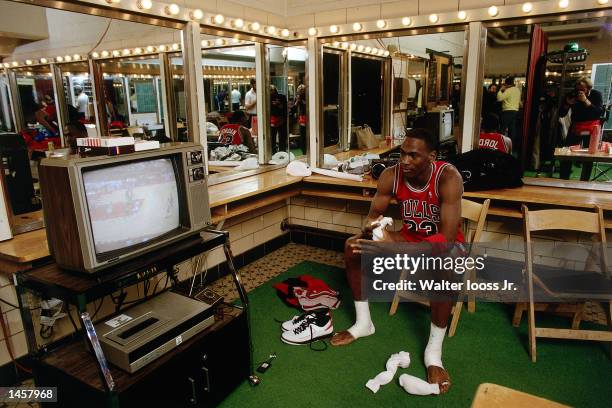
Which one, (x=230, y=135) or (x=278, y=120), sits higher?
(x=278, y=120)

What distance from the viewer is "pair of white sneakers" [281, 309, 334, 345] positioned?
102 inches

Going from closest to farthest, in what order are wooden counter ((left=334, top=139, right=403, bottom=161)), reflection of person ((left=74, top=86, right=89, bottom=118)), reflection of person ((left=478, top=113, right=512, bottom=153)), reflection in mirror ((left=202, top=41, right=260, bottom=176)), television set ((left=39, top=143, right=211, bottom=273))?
television set ((left=39, top=143, right=211, bottom=273)) → reflection of person ((left=74, top=86, right=89, bottom=118)) → reflection in mirror ((left=202, top=41, right=260, bottom=176)) → reflection of person ((left=478, top=113, right=512, bottom=153)) → wooden counter ((left=334, top=139, right=403, bottom=161))

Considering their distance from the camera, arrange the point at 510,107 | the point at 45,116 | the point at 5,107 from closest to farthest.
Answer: the point at 5,107
the point at 45,116
the point at 510,107

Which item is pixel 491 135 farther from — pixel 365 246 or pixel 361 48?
pixel 365 246

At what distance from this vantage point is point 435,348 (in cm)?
234

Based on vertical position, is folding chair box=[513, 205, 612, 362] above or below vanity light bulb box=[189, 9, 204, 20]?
below

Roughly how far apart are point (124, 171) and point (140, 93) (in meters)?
1.49

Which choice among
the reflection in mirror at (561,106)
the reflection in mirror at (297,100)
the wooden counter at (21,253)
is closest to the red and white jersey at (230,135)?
the reflection in mirror at (297,100)

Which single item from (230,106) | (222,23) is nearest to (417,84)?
A: (230,106)

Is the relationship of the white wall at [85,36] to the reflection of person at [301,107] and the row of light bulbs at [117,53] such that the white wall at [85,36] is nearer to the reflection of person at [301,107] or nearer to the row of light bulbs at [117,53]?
the row of light bulbs at [117,53]

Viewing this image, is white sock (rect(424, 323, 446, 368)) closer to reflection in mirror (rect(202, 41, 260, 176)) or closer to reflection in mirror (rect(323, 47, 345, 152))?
reflection in mirror (rect(202, 41, 260, 176))

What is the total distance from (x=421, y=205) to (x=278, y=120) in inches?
78.7

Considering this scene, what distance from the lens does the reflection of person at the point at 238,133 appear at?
4034 millimetres

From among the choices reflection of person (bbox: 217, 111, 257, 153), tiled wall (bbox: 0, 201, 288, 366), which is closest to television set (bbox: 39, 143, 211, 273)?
tiled wall (bbox: 0, 201, 288, 366)
